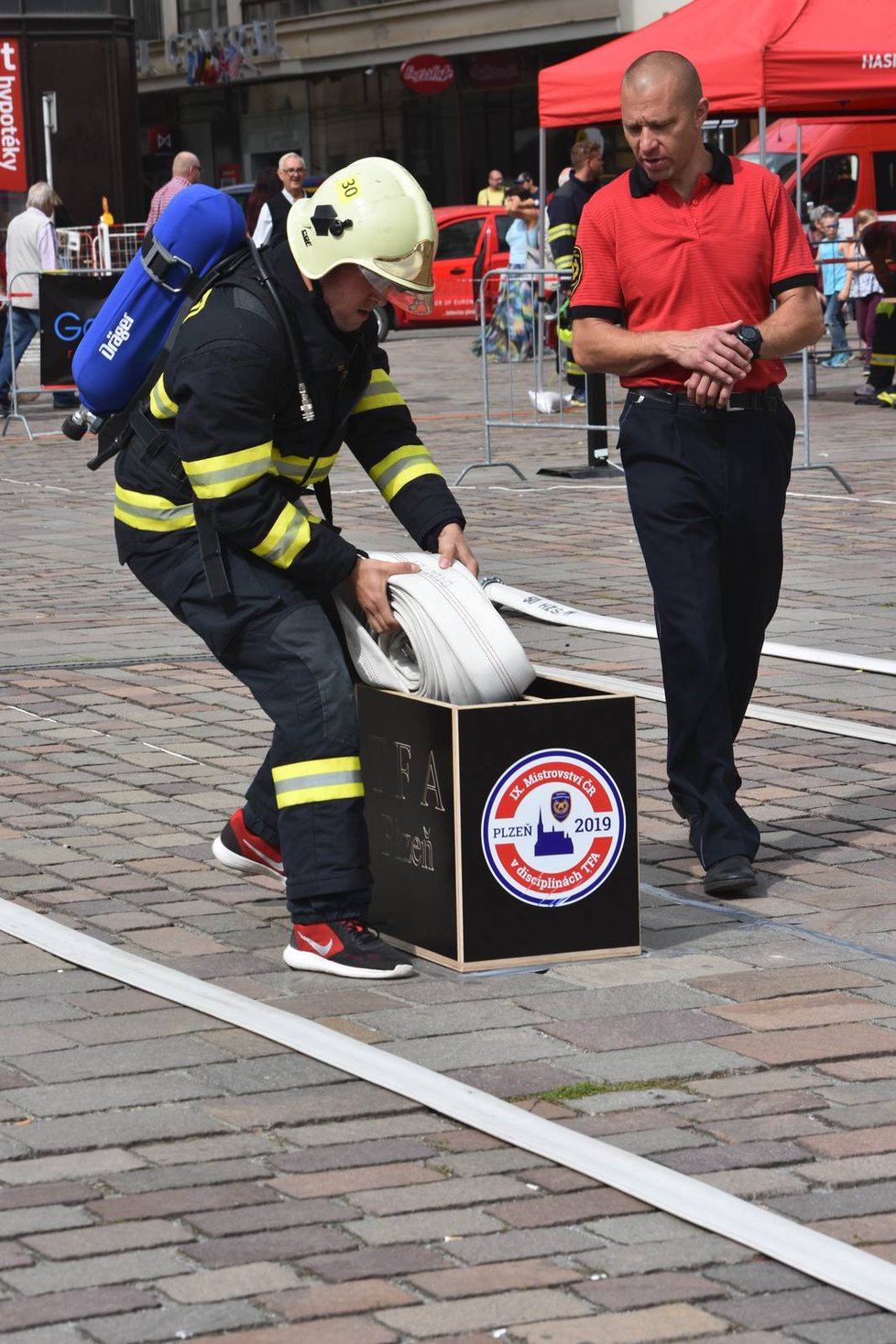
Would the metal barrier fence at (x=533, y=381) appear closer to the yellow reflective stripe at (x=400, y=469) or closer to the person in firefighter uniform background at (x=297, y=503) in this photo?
the yellow reflective stripe at (x=400, y=469)

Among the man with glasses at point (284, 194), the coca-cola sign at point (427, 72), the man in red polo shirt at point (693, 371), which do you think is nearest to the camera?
the man in red polo shirt at point (693, 371)

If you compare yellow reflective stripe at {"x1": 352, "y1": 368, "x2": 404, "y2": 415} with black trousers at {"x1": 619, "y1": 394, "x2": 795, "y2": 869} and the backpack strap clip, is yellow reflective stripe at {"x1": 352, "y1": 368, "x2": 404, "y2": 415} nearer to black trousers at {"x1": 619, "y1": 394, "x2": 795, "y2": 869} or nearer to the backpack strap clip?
the backpack strap clip

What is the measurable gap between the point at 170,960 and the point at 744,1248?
1.92 metres

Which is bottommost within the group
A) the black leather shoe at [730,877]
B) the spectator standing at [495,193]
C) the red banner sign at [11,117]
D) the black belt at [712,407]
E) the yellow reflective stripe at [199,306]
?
the black leather shoe at [730,877]

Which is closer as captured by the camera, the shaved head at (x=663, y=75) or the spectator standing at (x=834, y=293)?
the shaved head at (x=663, y=75)

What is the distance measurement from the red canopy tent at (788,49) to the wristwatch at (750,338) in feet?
29.5

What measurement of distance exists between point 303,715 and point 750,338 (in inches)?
57.7

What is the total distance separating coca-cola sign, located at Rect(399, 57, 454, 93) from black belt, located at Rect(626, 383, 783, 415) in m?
40.3

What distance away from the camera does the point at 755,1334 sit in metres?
3.19

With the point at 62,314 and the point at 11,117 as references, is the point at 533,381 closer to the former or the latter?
the point at 62,314

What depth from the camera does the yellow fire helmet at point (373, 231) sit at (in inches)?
188

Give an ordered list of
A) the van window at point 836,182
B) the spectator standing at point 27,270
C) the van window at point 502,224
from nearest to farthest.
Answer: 1. the spectator standing at point 27,270
2. the van window at point 836,182
3. the van window at point 502,224

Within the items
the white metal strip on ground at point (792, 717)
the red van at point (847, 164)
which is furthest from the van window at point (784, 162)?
the white metal strip on ground at point (792, 717)

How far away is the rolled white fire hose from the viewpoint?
16.0 ft
